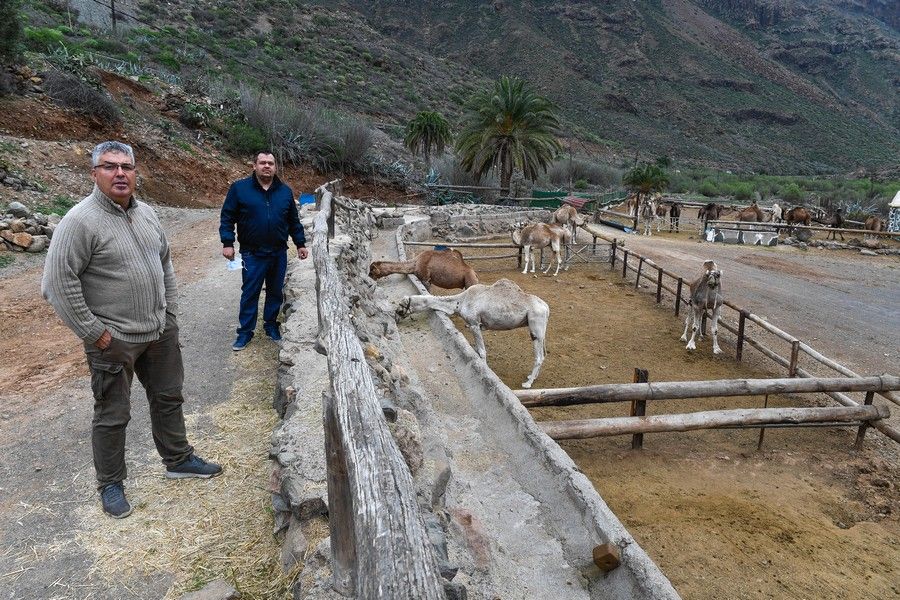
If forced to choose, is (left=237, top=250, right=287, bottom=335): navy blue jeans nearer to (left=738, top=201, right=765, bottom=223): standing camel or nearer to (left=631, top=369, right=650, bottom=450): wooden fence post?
(left=631, top=369, right=650, bottom=450): wooden fence post

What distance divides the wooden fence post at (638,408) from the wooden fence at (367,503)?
400 centimetres

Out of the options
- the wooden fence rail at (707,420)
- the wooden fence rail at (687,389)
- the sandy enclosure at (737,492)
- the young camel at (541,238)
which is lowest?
the sandy enclosure at (737,492)

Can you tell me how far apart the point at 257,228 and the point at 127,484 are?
2.80 metres

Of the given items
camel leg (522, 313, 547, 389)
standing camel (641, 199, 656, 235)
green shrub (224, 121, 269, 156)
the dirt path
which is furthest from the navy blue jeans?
standing camel (641, 199, 656, 235)

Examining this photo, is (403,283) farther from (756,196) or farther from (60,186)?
(756,196)

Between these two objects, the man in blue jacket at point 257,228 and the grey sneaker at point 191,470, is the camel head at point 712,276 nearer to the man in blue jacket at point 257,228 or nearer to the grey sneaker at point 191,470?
the man in blue jacket at point 257,228

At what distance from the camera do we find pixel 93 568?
2660mm

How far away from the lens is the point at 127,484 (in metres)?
3.32

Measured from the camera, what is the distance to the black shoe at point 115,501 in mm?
3006

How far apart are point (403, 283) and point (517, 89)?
20263 mm

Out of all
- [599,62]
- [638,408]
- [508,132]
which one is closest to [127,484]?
[638,408]

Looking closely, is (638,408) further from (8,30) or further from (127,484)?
(8,30)

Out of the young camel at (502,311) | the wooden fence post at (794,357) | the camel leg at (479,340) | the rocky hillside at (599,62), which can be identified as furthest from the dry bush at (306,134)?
the wooden fence post at (794,357)

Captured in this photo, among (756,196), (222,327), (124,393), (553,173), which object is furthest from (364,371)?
(756,196)
